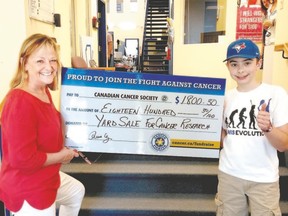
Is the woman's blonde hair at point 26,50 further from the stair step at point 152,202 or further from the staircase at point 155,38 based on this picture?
the staircase at point 155,38

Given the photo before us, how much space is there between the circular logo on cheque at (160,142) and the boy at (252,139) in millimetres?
328

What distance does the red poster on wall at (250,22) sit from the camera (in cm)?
421

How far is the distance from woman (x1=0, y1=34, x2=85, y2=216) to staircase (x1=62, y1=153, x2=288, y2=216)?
101 centimetres

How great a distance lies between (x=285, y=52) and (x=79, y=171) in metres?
2.00

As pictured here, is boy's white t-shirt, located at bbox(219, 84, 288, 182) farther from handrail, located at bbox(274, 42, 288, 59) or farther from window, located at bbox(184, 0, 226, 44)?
window, located at bbox(184, 0, 226, 44)

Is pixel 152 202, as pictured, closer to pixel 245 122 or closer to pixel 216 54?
pixel 245 122

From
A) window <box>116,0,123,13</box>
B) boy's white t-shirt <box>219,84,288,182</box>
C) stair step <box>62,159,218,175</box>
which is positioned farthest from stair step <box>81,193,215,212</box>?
window <box>116,0,123,13</box>

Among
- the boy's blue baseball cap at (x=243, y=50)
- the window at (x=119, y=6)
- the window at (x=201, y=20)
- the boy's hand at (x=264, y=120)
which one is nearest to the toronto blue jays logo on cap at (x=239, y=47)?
the boy's blue baseball cap at (x=243, y=50)

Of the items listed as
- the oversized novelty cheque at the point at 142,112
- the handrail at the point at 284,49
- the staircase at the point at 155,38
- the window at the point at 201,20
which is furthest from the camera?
the staircase at the point at 155,38

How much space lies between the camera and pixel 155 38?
1029 cm

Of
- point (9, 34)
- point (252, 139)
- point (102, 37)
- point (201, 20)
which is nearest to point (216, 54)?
point (201, 20)

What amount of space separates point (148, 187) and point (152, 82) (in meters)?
1.21

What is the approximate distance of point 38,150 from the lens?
1.26 m

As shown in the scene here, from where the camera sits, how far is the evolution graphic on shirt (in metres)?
1.38
